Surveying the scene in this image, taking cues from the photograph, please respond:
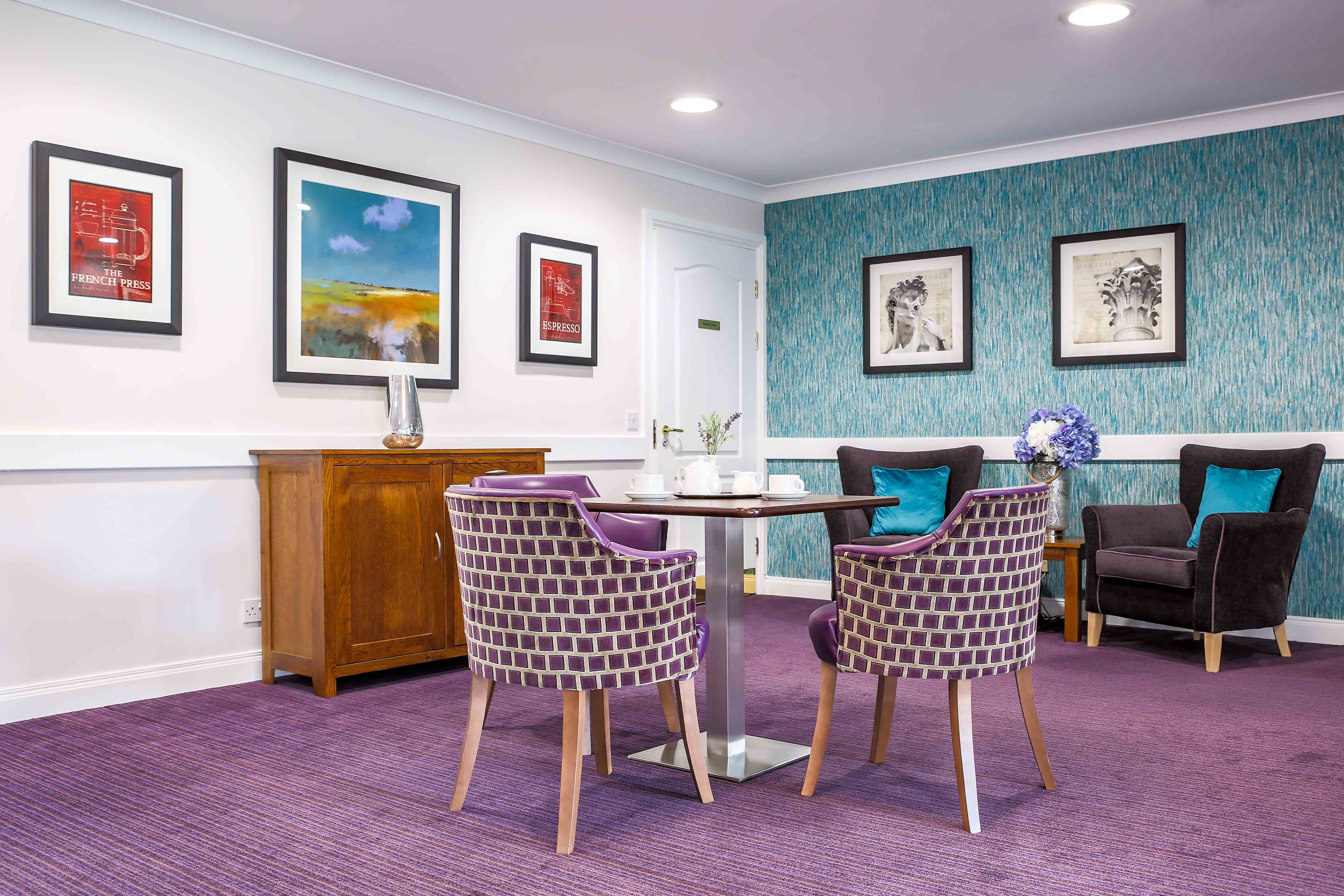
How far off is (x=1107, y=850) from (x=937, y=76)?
3300mm

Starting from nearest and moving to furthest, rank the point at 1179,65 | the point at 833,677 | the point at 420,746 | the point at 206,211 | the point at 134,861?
the point at 134,861
the point at 833,677
the point at 420,746
the point at 206,211
the point at 1179,65

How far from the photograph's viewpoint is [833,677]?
2.78 metres

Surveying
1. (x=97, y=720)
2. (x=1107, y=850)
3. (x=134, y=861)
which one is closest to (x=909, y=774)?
(x=1107, y=850)

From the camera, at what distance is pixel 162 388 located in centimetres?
393

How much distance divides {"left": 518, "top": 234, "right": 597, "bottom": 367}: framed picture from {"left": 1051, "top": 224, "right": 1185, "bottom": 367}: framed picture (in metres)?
2.43

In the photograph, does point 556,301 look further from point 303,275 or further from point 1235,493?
point 1235,493

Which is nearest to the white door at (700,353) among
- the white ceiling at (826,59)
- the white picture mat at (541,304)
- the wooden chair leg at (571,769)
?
the white picture mat at (541,304)

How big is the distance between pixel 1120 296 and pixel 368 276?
367 centimetres

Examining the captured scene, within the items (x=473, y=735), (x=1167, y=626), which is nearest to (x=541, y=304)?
(x=473, y=735)

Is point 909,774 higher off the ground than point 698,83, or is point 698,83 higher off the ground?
point 698,83

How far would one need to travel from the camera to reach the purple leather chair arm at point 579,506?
2.36 metres

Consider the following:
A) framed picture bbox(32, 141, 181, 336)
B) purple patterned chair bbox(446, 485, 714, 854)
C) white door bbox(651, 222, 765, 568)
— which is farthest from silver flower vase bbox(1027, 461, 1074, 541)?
framed picture bbox(32, 141, 181, 336)

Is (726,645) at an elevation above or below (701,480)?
below

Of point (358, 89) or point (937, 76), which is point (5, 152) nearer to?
point (358, 89)
